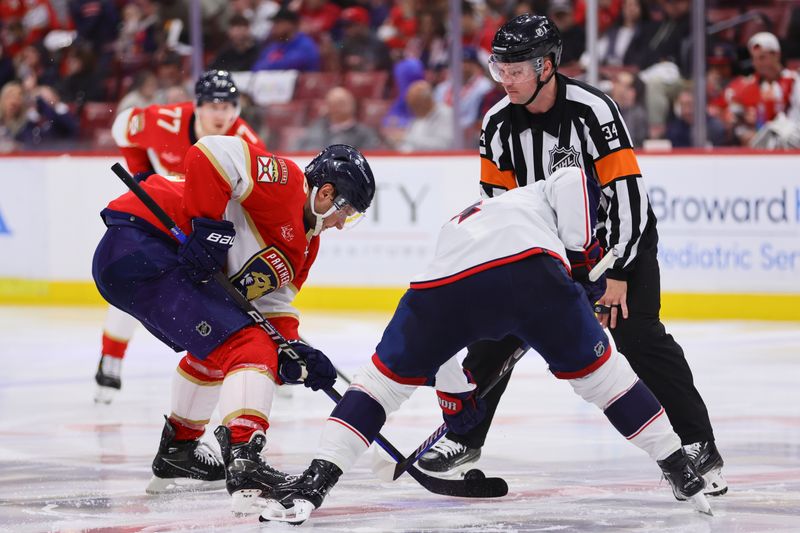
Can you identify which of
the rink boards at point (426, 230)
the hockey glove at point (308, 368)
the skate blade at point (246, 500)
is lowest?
the rink boards at point (426, 230)

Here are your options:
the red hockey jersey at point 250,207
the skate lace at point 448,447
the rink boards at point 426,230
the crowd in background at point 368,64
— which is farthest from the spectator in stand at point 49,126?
the skate lace at point 448,447

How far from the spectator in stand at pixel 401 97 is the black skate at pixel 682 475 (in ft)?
14.9

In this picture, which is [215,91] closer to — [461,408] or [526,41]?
[526,41]

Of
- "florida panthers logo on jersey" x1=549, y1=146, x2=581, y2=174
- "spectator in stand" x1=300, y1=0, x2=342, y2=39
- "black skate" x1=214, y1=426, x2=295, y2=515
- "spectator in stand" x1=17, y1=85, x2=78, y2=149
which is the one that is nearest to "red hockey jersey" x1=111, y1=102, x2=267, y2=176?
"florida panthers logo on jersey" x1=549, y1=146, x2=581, y2=174

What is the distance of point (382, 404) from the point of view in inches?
121

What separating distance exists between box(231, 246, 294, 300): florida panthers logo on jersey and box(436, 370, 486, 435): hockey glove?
0.51 meters

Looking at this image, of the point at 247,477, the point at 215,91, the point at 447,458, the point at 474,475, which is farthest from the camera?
the point at 215,91

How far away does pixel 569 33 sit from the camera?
7.29 metres

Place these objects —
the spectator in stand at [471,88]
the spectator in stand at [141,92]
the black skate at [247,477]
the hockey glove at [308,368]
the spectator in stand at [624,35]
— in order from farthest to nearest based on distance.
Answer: the spectator in stand at [141,92], the spectator in stand at [471,88], the spectator in stand at [624,35], the hockey glove at [308,368], the black skate at [247,477]

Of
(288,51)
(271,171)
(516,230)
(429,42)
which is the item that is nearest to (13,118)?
(288,51)

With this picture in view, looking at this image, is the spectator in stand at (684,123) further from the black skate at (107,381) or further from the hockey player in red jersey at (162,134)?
the black skate at (107,381)

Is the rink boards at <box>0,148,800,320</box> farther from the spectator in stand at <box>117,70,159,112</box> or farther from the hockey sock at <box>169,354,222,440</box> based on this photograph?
the hockey sock at <box>169,354,222,440</box>

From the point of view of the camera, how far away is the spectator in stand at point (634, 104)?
7.07 meters

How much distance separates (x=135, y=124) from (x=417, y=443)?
1675mm
